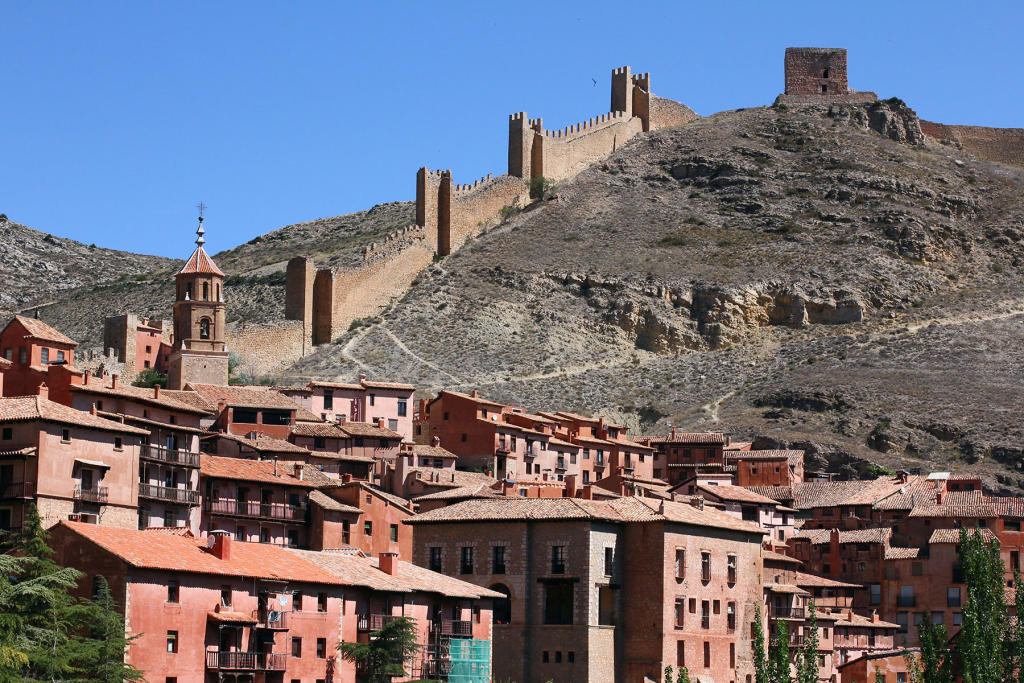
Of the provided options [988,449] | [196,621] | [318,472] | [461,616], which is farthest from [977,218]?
[196,621]

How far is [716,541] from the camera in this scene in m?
71.3

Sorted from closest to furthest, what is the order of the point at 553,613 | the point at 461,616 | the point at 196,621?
the point at 196,621 → the point at 461,616 → the point at 553,613

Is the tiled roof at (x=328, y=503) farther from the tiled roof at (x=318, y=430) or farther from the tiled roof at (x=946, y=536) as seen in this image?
the tiled roof at (x=946, y=536)

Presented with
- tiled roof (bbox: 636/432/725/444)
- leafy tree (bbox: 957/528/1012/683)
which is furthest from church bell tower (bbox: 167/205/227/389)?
leafy tree (bbox: 957/528/1012/683)

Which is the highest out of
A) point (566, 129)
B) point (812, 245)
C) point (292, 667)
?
point (566, 129)

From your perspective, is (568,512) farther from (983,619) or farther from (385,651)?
(983,619)

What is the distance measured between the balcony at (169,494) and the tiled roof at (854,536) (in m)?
33.7

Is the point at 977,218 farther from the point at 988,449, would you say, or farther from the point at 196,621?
the point at 196,621

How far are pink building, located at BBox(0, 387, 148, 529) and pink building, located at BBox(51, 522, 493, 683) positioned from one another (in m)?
2.11

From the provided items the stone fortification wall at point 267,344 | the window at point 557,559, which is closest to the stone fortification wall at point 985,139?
the stone fortification wall at point 267,344

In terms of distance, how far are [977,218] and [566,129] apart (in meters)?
31.6

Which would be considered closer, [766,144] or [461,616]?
[461,616]

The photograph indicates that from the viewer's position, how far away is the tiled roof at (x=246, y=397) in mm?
86250

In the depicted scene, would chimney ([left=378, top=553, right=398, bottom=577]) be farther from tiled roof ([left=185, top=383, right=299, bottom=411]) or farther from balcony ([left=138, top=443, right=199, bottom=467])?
tiled roof ([left=185, top=383, right=299, bottom=411])
